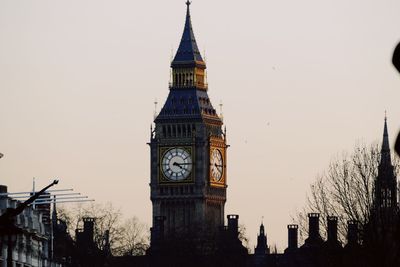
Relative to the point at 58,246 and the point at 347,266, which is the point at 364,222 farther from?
the point at 58,246

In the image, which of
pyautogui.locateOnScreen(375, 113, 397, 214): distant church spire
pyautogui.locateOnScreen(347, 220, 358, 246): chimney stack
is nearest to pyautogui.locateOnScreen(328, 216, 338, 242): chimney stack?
pyautogui.locateOnScreen(347, 220, 358, 246): chimney stack

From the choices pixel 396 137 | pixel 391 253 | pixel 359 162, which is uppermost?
pixel 359 162

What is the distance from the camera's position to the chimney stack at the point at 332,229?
117m

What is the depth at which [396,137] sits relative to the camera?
52.3 meters

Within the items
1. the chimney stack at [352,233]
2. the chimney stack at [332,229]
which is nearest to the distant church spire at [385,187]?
the chimney stack at [352,233]

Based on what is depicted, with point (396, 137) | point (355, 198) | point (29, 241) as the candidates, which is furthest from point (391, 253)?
point (396, 137)

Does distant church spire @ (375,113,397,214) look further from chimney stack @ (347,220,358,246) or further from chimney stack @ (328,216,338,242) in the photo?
chimney stack @ (328,216,338,242)

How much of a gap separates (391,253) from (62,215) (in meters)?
102

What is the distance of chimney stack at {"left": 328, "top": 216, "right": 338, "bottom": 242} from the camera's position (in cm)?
11693

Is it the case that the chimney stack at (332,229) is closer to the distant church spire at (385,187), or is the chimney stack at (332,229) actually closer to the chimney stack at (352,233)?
the chimney stack at (352,233)

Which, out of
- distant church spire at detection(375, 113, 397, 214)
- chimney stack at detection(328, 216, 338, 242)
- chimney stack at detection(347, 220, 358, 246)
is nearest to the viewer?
distant church spire at detection(375, 113, 397, 214)

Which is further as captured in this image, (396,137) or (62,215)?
(62,215)

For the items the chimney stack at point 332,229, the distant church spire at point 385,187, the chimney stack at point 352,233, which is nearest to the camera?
the distant church spire at point 385,187

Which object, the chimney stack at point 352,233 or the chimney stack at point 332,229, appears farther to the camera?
the chimney stack at point 332,229
